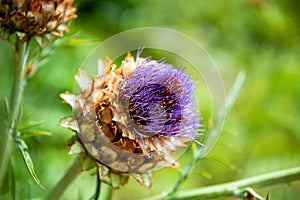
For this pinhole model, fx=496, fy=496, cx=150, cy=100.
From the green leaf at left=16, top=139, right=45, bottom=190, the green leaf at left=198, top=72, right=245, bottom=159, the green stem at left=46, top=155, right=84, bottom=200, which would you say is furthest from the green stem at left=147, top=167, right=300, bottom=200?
the green leaf at left=16, top=139, right=45, bottom=190

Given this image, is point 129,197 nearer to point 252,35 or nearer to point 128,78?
point 128,78

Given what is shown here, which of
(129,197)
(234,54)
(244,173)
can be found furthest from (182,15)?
(129,197)

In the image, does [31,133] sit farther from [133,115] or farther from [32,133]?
[133,115]

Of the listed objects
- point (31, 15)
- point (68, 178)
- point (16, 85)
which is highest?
point (31, 15)

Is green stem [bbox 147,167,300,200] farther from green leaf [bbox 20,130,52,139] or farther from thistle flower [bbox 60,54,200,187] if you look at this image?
green leaf [bbox 20,130,52,139]

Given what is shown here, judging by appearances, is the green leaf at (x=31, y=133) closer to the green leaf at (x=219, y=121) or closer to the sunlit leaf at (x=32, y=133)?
the sunlit leaf at (x=32, y=133)

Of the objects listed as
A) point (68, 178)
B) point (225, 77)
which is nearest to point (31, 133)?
point (68, 178)

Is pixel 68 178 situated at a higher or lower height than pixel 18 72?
lower
